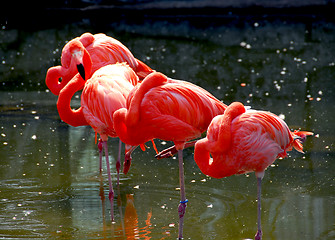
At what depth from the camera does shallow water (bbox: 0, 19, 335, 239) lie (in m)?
3.75

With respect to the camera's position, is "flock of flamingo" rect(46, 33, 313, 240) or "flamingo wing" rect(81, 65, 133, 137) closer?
"flock of flamingo" rect(46, 33, 313, 240)

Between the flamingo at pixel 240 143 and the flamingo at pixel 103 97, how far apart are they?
2.95ft

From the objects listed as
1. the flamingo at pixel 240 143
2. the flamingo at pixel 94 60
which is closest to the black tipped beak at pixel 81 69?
the flamingo at pixel 94 60

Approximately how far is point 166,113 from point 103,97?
69 centimetres

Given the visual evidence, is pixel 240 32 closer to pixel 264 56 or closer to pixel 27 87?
pixel 264 56

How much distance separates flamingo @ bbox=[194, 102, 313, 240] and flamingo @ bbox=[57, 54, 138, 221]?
35.4 inches

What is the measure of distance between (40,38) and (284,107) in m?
7.03

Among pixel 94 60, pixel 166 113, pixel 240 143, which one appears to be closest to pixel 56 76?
pixel 94 60

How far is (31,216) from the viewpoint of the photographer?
394 cm

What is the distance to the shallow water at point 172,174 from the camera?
375 cm

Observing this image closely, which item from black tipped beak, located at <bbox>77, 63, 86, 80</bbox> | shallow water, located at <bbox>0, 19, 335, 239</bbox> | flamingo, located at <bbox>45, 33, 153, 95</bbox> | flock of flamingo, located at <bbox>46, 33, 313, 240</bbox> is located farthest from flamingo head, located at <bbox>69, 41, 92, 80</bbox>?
shallow water, located at <bbox>0, 19, 335, 239</bbox>

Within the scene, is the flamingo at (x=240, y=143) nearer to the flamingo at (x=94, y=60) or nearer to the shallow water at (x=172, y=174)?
the shallow water at (x=172, y=174)

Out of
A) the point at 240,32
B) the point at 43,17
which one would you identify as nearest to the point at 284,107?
the point at 240,32

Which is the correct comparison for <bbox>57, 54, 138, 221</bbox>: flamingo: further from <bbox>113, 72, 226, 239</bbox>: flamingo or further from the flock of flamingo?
<bbox>113, 72, 226, 239</bbox>: flamingo
